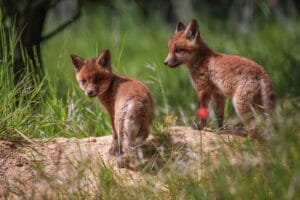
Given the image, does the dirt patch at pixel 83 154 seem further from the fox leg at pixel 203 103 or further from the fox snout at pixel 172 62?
the fox snout at pixel 172 62

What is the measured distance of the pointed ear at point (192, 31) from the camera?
7879 mm

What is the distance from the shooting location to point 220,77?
7.32 m

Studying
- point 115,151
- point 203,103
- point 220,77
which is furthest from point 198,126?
point 115,151

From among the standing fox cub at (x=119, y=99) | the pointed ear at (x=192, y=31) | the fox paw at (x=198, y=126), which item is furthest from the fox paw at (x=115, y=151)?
the pointed ear at (x=192, y=31)

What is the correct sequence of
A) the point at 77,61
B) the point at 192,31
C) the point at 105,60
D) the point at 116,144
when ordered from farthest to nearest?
the point at 192,31 < the point at 77,61 < the point at 105,60 < the point at 116,144

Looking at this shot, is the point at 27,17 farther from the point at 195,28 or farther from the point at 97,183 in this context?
the point at 97,183

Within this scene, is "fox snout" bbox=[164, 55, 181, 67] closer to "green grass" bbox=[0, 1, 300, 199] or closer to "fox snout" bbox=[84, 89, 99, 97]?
"green grass" bbox=[0, 1, 300, 199]

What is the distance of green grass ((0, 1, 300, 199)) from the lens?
16.7ft

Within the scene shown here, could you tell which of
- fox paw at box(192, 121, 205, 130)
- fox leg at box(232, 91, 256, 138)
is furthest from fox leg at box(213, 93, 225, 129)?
fox leg at box(232, 91, 256, 138)

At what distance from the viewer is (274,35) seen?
12.5 m

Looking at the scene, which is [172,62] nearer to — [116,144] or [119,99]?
[119,99]

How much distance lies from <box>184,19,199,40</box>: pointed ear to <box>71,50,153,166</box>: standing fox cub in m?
0.98

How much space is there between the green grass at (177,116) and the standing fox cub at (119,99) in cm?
39

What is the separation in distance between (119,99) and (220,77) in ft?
3.60
